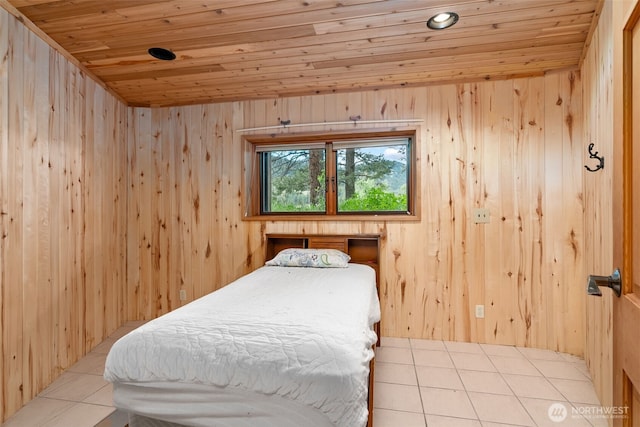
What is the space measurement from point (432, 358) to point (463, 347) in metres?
0.39

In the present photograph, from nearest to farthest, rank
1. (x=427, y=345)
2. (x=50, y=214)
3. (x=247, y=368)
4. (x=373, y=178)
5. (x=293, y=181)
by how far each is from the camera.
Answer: (x=247, y=368)
(x=50, y=214)
(x=427, y=345)
(x=373, y=178)
(x=293, y=181)

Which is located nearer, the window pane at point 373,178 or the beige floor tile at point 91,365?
the beige floor tile at point 91,365

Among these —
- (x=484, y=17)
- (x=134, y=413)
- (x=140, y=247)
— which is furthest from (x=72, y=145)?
(x=484, y=17)

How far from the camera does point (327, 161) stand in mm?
2994

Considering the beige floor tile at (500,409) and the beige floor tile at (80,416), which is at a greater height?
the beige floor tile at (500,409)

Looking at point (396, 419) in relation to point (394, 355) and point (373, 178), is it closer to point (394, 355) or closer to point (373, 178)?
point (394, 355)

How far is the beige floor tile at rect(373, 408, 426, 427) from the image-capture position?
161 cm

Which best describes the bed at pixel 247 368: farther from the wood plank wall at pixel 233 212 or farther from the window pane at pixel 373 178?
the window pane at pixel 373 178

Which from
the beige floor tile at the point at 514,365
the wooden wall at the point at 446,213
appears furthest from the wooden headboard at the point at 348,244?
the beige floor tile at the point at 514,365

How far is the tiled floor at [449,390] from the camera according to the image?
5.49 ft

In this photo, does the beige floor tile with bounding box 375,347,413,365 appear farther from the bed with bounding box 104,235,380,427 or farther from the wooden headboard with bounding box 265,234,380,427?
the bed with bounding box 104,235,380,427

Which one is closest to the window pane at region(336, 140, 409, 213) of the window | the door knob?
the window

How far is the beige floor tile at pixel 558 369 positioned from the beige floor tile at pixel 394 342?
0.95 meters

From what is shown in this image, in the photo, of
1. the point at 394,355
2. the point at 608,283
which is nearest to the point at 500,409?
the point at 394,355
